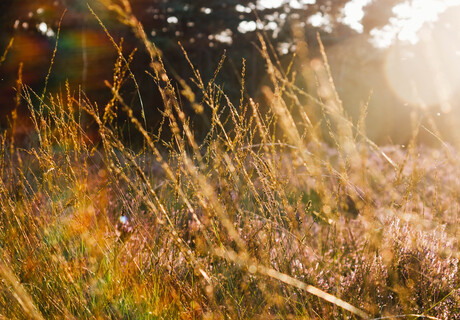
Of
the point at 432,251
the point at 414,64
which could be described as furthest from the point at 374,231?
the point at 414,64

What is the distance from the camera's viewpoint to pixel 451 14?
57.9ft

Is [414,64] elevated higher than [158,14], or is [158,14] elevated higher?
[158,14]

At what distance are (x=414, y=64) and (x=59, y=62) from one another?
16350 millimetres

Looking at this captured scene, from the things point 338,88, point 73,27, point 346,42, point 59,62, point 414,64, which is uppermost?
point 73,27

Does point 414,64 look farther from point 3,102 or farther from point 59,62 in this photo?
point 3,102

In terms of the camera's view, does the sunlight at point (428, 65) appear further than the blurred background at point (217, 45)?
Yes

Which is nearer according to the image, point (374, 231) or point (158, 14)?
point (374, 231)

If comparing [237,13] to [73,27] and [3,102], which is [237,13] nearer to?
[73,27]

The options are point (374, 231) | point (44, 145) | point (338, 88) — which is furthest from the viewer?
point (338, 88)

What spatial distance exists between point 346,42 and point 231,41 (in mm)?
4088

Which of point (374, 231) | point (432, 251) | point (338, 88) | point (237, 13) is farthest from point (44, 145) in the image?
point (338, 88)

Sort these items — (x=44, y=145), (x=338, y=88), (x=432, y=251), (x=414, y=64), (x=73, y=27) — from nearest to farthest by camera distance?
(x=44, y=145)
(x=432, y=251)
(x=73, y=27)
(x=338, y=88)
(x=414, y=64)

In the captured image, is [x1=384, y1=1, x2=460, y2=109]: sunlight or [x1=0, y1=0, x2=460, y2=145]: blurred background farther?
[x1=384, y1=1, x2=460, y2=109]: sunlight

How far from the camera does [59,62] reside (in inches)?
382
